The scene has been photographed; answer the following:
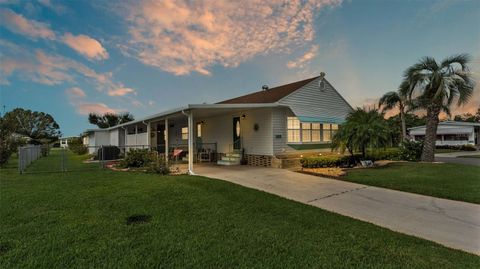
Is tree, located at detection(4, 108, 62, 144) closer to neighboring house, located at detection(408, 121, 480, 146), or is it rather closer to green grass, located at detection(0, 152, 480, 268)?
green grass, located at detection(0, 152, 480, 268)

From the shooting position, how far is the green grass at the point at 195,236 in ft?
9.77

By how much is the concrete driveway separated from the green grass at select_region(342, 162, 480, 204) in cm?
48

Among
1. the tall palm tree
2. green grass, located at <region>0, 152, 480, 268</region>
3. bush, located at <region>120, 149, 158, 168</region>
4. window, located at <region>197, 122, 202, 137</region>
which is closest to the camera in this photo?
green grass, located at <region>0, 152, 480, 268</region>

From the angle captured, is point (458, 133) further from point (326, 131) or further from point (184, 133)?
point (184, 133)

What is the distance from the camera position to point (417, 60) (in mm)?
12766

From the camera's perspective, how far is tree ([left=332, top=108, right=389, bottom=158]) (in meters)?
10.7

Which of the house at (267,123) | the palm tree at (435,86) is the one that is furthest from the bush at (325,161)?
the palm tree at (435,86)

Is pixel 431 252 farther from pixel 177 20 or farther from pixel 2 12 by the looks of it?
pixel 2 12

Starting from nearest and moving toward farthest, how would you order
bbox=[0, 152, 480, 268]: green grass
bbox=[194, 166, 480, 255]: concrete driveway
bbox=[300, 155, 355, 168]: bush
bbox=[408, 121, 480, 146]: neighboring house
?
bbox=[0, 152, 480, 268]: green grass, bbox=[194, 166, 480, 255]: concrete driveway, bbox=[300, 155, 355, 168]: bush, bbox=[408, 121, 480, 146]: neighboring house

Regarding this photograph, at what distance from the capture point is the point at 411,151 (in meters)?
14.4

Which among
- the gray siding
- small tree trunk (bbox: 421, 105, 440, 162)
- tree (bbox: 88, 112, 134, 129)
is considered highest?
tree (bbox: 88, 112, 134, 129)

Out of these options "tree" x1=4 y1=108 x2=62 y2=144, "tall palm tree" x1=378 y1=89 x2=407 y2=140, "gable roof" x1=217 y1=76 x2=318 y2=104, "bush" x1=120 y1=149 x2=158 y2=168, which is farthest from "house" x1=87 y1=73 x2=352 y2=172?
"tree" x1=4 y1=108 x2=62 y2=144

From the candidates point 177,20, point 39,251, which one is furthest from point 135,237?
point 177,20

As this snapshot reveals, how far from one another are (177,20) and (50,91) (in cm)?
1257
